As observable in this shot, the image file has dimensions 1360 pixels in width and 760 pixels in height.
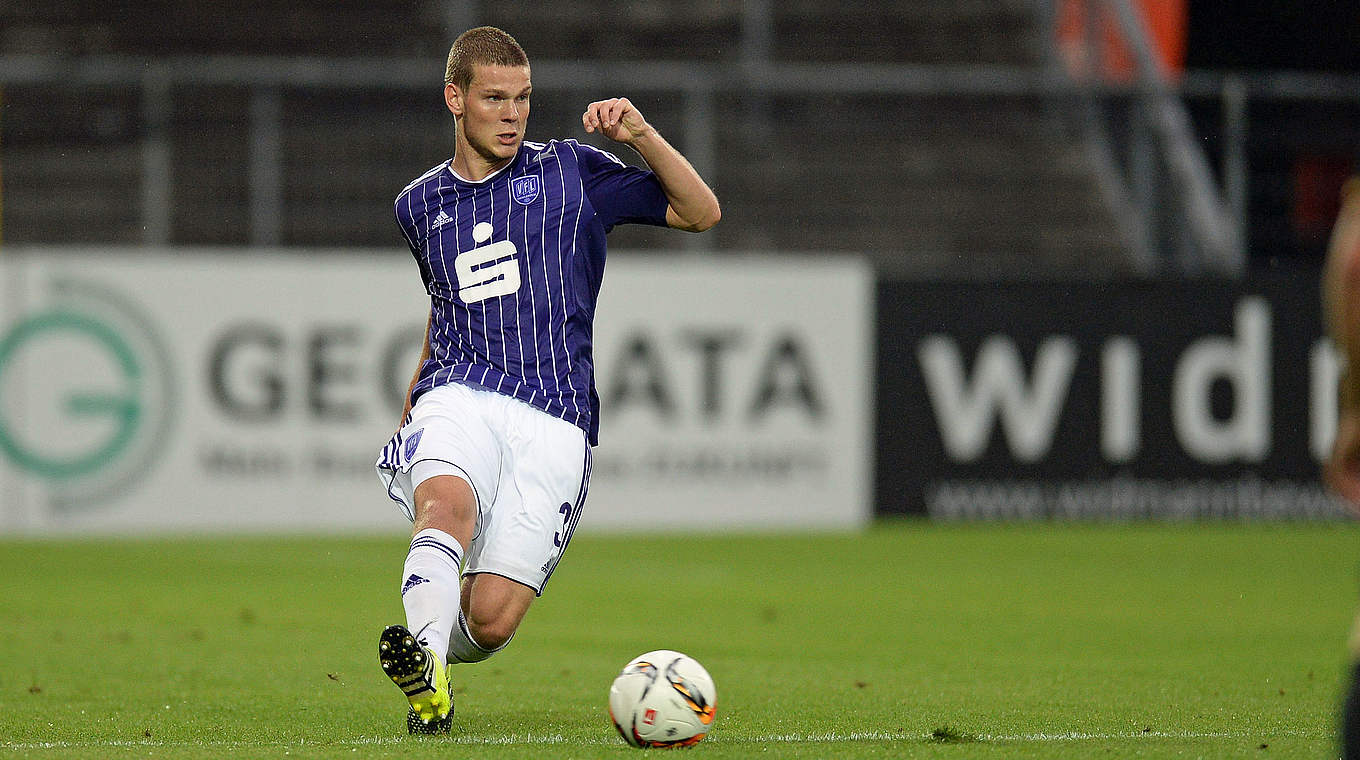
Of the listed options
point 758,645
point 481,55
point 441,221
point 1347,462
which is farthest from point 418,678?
point 758,645

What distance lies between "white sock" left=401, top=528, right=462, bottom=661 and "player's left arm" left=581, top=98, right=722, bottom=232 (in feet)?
3.93

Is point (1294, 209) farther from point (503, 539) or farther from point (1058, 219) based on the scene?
point (503, 539)

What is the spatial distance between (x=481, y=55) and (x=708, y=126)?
944 cm

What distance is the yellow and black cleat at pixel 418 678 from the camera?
197 inches

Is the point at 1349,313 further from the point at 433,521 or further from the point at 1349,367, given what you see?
the point at 433,521

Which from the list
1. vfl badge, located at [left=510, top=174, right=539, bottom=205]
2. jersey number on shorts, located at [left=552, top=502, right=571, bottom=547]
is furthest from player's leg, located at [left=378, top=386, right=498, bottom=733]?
vfl badge, located at [left=510, top=174, right=539, bottom=205]

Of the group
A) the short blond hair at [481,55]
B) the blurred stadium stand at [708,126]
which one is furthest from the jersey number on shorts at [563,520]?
the blurred stadium stand at [708,126]

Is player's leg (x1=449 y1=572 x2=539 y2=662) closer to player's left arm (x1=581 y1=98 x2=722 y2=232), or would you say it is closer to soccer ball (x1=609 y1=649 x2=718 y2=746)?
soccer ball (x1=609 y1=649 x2=718 y2=746)

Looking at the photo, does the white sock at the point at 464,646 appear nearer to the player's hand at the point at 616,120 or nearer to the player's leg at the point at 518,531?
the player's leg at the point at 518,531

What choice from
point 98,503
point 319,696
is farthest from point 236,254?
point 319,696

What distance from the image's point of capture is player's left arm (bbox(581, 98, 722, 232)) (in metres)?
5.57

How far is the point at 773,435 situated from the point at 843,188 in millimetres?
2729

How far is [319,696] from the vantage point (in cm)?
653

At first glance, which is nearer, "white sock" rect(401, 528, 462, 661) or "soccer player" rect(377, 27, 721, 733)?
"white sock" rect(401, 528, 462, 661)
